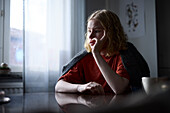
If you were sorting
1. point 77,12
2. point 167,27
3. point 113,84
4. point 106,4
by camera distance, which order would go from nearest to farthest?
point 113,84 < point 167,27 < point 77,12 < point 106,4

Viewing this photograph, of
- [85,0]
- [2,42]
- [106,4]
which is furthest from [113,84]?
[106,4]

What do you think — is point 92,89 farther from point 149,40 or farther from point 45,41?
point 149,40

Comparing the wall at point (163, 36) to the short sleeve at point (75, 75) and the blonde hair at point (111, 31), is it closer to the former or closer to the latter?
the blonde hair at point (111, 31)

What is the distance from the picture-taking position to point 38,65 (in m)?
2.41

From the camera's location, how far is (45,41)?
97.0 inches

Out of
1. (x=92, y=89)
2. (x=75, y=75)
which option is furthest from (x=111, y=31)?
(x=92, y=89)

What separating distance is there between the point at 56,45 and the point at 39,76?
1.41ft

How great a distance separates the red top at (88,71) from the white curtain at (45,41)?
3.25 ft

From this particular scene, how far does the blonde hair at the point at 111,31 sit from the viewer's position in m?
1.51

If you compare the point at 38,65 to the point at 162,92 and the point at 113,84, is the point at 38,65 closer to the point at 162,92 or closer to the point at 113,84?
the point at 113,84

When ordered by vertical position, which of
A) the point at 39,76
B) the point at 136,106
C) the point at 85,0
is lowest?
the point at 39,76

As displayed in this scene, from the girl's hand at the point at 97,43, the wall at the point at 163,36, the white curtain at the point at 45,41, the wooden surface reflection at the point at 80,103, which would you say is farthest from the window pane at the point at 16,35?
the wooden surface reflection at the point at 80,103

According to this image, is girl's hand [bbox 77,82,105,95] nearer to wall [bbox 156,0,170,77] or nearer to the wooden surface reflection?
the wooden surface reflection

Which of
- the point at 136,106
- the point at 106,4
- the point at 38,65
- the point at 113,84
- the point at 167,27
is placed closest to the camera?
the point at 136,106
